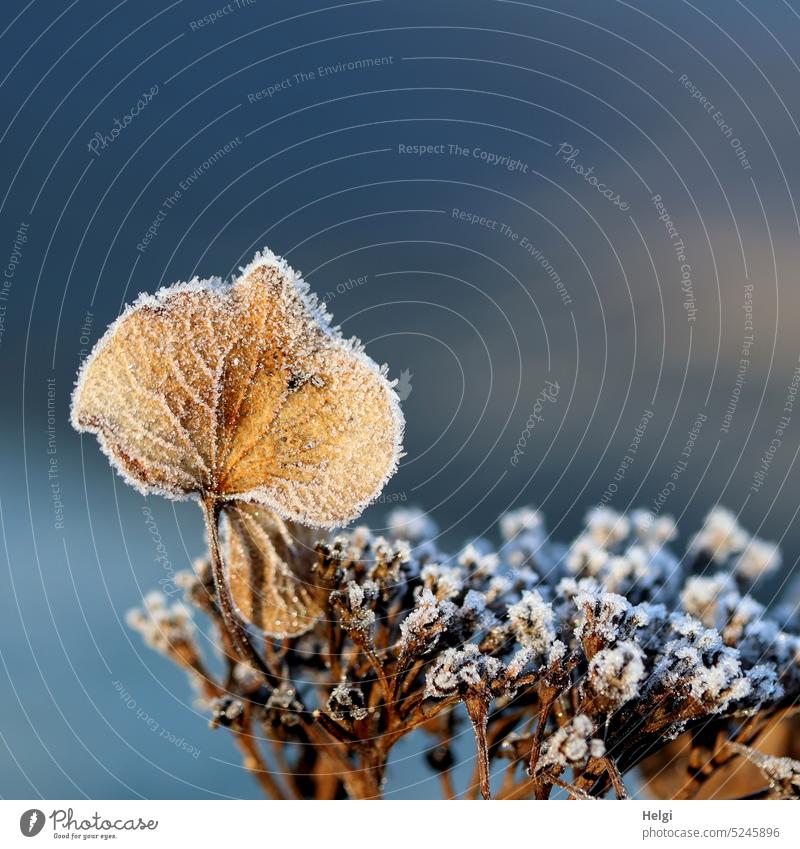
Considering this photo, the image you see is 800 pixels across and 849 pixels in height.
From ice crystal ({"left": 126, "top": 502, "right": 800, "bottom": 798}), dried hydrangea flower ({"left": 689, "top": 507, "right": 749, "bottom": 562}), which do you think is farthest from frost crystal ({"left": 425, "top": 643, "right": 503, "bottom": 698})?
dried hydrangea flower ({"left": 689, "top": 507, "right": 749, "bottom": 562})

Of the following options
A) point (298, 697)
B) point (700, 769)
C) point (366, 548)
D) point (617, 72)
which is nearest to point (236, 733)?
point (298, 697)

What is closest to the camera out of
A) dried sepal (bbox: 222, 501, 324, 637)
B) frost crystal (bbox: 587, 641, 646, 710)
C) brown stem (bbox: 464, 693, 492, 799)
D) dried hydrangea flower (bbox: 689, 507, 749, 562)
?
frost crystal (bbox: 587, 641, 646, 710)

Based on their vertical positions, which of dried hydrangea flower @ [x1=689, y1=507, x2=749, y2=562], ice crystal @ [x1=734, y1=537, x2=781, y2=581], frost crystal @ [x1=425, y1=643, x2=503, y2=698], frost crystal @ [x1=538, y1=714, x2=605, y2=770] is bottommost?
frost crystal @ [x1=538, y1=714, x2=605, y2=770]

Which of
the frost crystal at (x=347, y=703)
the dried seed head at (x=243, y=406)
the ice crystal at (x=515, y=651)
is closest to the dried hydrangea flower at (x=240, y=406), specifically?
the dried seed head at (x=243, y=406)

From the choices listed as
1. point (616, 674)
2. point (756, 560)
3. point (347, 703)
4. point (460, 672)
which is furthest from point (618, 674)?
point (756, 560)

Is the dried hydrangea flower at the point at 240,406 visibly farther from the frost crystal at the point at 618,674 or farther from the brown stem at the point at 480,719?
the frost crystal at the point at 618,674
